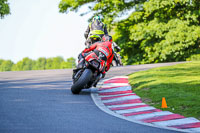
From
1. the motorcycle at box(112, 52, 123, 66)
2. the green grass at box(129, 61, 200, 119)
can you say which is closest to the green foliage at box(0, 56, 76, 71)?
the green grass at box(129, 61, 200, 119)

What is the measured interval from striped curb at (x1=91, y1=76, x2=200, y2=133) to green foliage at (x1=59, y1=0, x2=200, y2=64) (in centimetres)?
1630

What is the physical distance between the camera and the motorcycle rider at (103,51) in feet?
31.7

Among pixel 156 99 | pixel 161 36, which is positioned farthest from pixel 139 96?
pixel 161 36

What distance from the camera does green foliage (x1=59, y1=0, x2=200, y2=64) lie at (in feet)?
87.5

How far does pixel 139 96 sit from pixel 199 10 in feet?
62.6

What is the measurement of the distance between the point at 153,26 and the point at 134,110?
20603 millimetres

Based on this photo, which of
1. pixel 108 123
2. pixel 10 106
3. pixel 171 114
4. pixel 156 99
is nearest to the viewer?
pixel 108 123

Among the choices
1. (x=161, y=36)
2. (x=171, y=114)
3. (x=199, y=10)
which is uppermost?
(x=199, y=10)

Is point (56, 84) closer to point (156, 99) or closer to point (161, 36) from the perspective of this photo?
point (156, 99)

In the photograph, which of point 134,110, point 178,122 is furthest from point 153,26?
point 178,122

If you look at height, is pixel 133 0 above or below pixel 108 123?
above

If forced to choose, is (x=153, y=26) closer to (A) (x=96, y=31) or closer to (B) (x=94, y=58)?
(A) (x=96, y=31)

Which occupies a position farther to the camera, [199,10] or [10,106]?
[199,10]

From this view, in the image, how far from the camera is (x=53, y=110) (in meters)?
7.41
